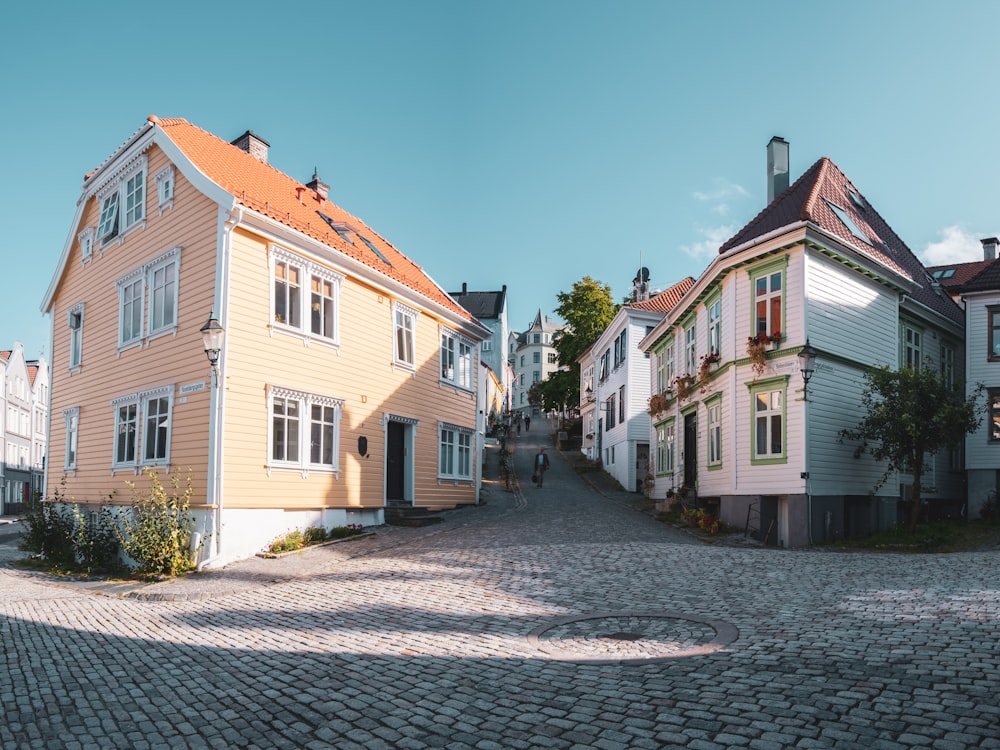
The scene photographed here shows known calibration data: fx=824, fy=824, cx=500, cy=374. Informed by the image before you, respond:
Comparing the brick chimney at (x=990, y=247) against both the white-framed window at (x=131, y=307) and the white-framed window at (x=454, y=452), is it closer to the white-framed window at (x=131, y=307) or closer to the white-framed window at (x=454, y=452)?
the white-framed window at (x=454, y=452)

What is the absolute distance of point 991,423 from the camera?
79.3 ft

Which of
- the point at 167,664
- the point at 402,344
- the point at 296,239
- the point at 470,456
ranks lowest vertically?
the point at 167,664

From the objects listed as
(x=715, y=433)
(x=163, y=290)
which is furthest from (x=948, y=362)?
(x=163, y=290)

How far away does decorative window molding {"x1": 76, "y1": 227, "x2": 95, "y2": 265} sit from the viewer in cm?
2450

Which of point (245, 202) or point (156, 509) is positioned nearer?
point (156, 509)

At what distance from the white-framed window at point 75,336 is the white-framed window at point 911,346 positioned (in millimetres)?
24077

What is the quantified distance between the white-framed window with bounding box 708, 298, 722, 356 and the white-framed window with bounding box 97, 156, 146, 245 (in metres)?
15.8

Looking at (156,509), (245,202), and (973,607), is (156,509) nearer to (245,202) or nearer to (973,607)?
(245,202)

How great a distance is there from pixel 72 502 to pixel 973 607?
73.5 feet

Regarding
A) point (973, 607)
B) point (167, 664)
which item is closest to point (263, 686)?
point (167, 664)

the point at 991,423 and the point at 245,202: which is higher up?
the point at 245,202

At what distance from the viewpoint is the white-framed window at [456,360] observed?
26969 millimetres

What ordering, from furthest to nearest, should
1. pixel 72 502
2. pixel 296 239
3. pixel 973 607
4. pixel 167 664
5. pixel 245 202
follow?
1. pixel 72 502
2. pixel 296 239
3. pixel 245 202
4. pixel 973 607
5. pixel 167 664

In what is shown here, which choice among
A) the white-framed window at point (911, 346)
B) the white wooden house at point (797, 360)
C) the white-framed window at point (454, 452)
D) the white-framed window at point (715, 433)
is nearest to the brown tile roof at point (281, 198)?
the white-framed window at point (454, 452)
